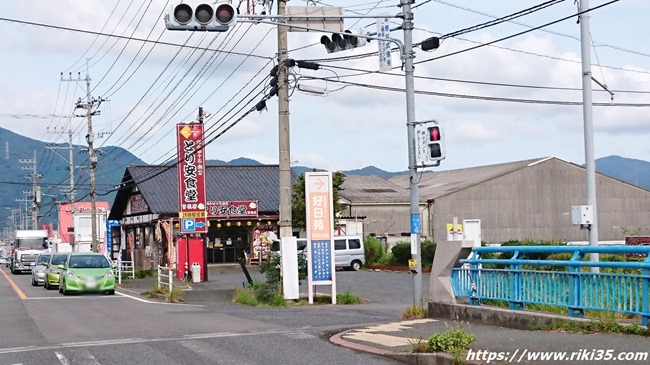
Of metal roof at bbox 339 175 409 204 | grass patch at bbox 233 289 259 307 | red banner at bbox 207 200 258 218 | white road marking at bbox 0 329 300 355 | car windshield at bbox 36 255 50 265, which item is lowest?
grass patch at bbox 233 289 259 307

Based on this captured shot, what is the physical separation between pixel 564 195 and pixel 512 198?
3.82 meters

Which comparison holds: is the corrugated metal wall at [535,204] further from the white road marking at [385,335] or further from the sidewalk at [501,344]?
the sidewalk at [501,344]

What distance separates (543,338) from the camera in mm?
11297

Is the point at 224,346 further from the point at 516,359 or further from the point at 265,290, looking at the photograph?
the point at 265,290

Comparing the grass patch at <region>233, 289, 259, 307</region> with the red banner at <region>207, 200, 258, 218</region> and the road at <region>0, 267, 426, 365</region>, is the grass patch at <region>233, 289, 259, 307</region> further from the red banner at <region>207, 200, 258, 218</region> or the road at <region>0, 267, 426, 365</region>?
the red banner at <region>207, 200, 258, 218</region>

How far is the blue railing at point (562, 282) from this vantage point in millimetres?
11469

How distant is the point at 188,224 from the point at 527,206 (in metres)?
32.5

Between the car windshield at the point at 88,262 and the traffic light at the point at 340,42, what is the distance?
49.6ft

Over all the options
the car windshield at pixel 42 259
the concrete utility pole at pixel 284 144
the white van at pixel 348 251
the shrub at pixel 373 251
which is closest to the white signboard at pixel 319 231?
the concrete utility pole at pixel 284 144

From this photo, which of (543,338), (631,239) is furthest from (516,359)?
(631,239)

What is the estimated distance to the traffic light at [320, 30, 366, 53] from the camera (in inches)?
747

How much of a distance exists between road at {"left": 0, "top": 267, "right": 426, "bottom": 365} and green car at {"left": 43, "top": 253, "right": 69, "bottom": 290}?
686cm

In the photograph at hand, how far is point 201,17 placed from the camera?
13414mm

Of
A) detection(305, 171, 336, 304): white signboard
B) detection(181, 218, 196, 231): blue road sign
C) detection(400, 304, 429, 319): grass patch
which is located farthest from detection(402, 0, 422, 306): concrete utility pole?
detection(181, 218, 196, 231): blue road sign
